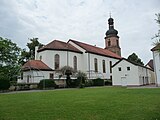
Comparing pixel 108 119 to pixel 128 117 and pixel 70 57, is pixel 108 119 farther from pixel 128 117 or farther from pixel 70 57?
pixel 70 57

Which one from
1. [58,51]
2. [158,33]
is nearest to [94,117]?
[158,33]

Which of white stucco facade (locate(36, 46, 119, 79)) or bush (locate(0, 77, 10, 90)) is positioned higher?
white stucco facade (locate(36, 46, 119, 79))

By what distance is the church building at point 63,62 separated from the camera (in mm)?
34406

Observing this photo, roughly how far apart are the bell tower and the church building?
764cm

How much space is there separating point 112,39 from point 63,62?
83.6 ft

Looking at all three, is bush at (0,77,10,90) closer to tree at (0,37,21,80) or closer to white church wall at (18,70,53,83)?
tree at (0,37,21,80)

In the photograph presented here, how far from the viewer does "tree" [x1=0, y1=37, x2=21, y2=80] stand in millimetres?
29234

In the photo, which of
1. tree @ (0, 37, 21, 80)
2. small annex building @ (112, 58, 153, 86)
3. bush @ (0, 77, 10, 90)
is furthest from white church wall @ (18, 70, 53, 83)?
small annex building @ (112, 58, 153, 86)

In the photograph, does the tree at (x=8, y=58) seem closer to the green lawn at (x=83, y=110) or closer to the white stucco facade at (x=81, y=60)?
the white stucco facade at (x=81, y=60)

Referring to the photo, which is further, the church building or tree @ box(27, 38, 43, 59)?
tree @ box(27, 38, 43, 59)

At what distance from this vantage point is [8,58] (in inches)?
1183

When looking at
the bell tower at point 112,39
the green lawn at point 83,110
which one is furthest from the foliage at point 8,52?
the bell tower at point 112,39

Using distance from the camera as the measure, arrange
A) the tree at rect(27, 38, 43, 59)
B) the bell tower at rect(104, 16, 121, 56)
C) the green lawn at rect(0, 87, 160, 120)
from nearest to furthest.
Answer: the green lawn at rect(0, 87, 160, 120) → the tree at rect(27, 38, 43, 59) → the bell tower at rect(104, 16, 121, 56)

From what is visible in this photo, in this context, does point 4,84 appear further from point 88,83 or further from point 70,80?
point 88,83
